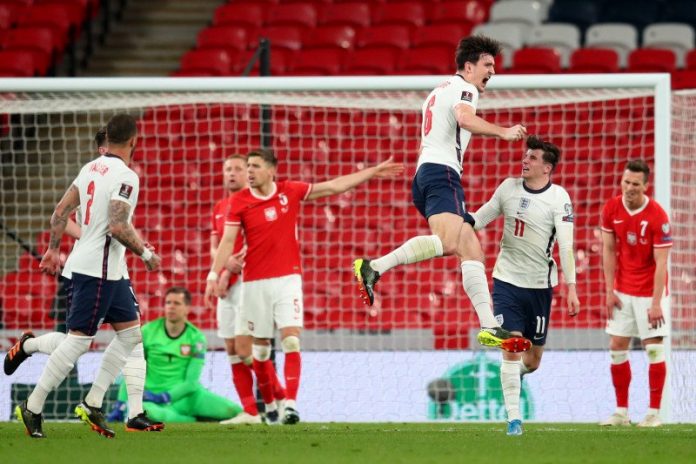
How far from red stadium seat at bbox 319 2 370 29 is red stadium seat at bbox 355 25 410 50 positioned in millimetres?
636

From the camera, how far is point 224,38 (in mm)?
15820

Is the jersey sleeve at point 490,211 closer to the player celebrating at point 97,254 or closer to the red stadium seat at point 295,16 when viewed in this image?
the player celebrating at point 97,254

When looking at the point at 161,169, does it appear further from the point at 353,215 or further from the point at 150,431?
the point at 150,431

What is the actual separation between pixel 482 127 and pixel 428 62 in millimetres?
7604

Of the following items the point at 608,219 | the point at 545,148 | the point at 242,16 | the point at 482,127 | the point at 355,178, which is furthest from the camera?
the point at 242,16

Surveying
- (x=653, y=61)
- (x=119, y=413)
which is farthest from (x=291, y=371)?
(x=653, y=61)

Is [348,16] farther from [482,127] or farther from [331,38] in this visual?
[482,127]

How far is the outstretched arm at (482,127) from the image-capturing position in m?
6.70

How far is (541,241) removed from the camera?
794 centimetres

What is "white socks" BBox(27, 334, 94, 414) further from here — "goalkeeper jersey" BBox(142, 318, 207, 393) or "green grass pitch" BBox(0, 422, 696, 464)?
"goalkeeper jersey" BBox(142, 318, 207, 393)

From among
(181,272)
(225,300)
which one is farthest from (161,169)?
(225,300)

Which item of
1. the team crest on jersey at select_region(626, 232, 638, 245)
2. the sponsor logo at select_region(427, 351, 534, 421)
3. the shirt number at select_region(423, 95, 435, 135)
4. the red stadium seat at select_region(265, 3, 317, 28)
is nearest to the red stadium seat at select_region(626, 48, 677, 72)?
the red stadium seat at select_region(265, 3, 317, 28)

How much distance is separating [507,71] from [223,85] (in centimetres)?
528

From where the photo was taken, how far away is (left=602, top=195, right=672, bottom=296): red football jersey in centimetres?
882
